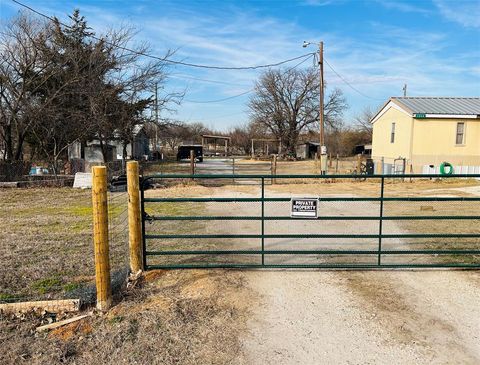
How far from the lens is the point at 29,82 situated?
695 inches

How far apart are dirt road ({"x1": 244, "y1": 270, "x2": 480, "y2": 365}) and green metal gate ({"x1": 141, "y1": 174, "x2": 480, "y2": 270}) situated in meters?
0.32

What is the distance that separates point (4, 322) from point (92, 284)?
1.04m

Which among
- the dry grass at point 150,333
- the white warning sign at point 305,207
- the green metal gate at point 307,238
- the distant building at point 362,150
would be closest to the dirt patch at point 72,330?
the dry grass at point 150,333

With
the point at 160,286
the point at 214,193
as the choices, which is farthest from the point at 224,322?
the point at 214,193

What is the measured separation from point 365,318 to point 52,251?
15.5 ft

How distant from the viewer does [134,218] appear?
4586 millimetres

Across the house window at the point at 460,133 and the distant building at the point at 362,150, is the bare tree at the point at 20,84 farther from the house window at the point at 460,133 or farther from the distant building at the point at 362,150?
the distant building at the point at 362,150

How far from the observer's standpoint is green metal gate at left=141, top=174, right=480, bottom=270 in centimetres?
486

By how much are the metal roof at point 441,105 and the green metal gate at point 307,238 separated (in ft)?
41.8

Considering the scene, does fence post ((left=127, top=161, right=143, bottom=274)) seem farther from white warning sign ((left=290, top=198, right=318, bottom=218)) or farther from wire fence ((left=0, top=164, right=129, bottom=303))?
white warning sign ((left=290, top=198, right=318, bottom=218))

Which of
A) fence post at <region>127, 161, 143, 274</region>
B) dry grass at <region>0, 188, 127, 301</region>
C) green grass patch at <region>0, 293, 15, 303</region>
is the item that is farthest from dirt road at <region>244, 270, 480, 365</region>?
green grass patch at <region>0, 293, 15, 303</region>

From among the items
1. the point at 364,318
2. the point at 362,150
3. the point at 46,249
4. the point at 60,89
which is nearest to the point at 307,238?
the point at 364,318

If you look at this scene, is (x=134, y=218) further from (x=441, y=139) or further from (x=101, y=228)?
(x=441, y=139)

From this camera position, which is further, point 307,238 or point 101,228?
point 307,238
